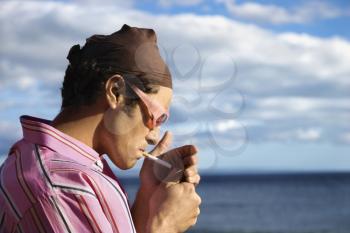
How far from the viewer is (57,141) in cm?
218

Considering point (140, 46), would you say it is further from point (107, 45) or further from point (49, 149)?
point (49, 149)

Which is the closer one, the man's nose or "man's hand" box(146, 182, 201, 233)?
"man's hand" box(146, 182, 201, 233)

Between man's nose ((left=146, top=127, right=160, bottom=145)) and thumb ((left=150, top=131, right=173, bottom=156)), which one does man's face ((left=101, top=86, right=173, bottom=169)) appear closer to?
man's nose ((left=146, top=127, right=160, bottom=145))

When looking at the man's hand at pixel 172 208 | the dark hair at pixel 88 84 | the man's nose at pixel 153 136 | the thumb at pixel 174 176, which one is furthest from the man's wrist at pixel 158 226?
the dark hair at pixel 88 84

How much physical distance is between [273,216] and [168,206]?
49.4 metres

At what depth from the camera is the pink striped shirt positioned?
2047 millimetres

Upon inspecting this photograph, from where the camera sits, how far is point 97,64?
2312 mm

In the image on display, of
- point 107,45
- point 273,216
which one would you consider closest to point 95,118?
point 107,45

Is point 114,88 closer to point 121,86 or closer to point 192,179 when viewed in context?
Result: point 121,86

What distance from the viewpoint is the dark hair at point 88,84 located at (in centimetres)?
230

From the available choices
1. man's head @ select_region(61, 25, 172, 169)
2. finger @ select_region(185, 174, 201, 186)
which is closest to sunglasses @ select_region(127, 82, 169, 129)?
man's head @ select_region(61, 25, 172, 169)

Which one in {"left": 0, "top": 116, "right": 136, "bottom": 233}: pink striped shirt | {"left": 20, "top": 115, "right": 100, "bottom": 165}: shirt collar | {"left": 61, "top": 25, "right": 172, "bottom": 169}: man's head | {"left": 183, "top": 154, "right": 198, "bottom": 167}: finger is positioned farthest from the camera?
{"left": 183, "top": 154, "right": 198, "bottom": 167}: finger

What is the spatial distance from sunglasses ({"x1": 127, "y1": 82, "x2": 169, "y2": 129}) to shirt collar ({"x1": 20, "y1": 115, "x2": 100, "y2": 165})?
0.24 m

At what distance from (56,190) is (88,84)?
42 centimetres
